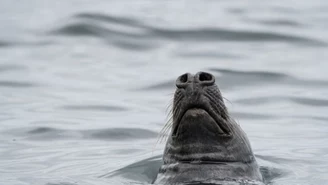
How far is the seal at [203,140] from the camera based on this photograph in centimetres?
818

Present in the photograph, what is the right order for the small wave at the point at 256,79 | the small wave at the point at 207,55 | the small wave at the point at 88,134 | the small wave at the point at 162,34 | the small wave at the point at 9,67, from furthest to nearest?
1. the small wave at the point at 162,34
2. the small wave at the point at 207,55
3. the small wave at the point at 9,67
4. the small wave at the point at 256,79
5. the small wave at the point at 88,134

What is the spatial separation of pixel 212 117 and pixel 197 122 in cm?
16

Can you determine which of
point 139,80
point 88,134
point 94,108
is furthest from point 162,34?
point 88,134

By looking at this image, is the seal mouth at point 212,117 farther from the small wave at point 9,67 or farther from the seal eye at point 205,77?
the small wave at point 9,67

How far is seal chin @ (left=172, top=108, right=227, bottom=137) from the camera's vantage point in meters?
8.16

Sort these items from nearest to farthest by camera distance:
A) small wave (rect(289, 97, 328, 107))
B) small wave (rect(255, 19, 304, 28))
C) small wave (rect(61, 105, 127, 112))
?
small wave (rect(61, 105, 127, 112))
small wave (rect(289, 97, 328, 107))
small wave (rect(255, 19, 304, 28))

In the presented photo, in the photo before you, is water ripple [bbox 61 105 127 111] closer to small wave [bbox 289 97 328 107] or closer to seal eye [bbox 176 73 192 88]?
small wave [bbox 289 97 328 107]

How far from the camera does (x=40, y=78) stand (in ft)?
51.5

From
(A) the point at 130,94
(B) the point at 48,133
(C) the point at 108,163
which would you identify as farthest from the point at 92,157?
(A) the point at 130,94

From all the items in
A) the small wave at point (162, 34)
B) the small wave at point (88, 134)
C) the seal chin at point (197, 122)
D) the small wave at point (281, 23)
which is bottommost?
the small wave at point (88, 134)

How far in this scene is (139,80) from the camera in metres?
15.7

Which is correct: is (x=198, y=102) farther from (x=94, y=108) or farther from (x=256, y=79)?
(x=256, y=79)

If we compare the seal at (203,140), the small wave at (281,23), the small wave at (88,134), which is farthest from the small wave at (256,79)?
the seal at (203,140)

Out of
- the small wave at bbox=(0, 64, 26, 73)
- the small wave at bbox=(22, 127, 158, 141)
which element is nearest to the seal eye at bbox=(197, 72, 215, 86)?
the small wave at bbox=(22, 127, 158, 141)
